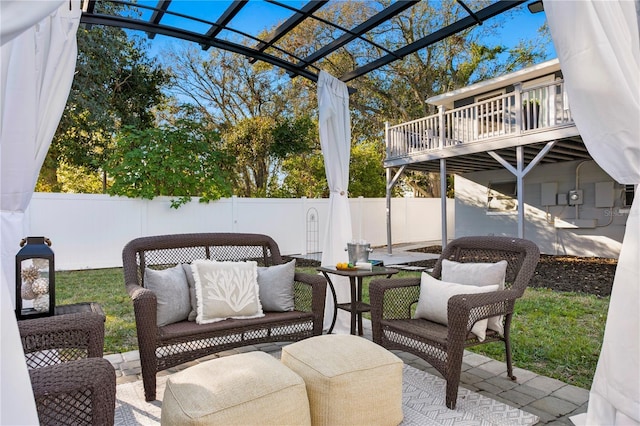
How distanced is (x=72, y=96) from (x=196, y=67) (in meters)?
5.29

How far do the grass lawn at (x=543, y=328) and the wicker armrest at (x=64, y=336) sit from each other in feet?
4.98

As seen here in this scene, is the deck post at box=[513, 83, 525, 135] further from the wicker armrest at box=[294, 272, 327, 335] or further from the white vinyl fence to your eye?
the wicker armrest at box=[294, 272, 327, 335]

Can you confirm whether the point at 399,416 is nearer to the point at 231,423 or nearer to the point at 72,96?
A: the point at 231,423

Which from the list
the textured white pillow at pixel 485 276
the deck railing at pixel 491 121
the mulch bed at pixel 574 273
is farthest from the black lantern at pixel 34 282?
the deck railing at pixel 491 121

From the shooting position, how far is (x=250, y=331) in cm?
288

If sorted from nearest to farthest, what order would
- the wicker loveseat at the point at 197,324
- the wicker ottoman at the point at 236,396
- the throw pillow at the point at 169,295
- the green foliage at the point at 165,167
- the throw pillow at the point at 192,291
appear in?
the wicker ottoman at the point at 236,396, the wicker loveseat at the point at 197,324, the throw pillow at the point at 169,295, the throw pillow at the point at 192,291, the green foliage at the point at 165,167

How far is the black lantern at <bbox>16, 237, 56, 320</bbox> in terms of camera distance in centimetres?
220

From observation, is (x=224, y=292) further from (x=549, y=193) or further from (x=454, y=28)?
(x=549, y=193)

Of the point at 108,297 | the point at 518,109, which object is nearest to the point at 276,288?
the point at 108,297

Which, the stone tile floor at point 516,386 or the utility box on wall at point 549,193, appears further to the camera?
the utility box on wall at point 549,193

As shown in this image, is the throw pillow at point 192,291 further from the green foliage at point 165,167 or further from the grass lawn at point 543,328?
the green foliage at point 165,167

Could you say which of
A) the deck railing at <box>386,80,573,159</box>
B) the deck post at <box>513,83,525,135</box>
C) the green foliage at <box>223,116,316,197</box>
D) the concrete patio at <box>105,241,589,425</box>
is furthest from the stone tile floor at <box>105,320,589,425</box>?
the green foliage at <box>223,116,316,197</box>

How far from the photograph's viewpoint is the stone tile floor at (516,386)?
2.38 metres

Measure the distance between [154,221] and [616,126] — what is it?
812 centimetres
